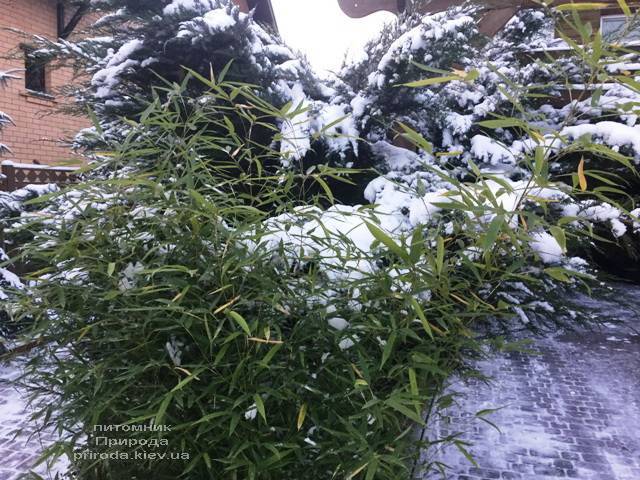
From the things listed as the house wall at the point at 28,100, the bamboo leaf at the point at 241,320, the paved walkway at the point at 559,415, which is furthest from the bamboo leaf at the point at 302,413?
the house wall at the point at 28,100

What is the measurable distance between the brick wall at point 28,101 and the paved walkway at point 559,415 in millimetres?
6207

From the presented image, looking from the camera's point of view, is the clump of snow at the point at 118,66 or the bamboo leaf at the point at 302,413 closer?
the bamboo leaf at the point at 302,413

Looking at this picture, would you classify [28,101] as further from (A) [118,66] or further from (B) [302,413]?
(B) [302,413]

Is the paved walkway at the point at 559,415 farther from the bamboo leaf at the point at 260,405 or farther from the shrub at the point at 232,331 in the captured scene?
the bamboo leaf at the point at 260,405

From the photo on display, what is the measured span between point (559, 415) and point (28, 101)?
306 inches

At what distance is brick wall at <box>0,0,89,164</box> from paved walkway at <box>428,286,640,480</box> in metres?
6.21

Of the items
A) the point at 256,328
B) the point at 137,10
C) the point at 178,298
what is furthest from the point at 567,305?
the point at 137,10

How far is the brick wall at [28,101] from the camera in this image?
696 centimetres

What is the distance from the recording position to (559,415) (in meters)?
2.76

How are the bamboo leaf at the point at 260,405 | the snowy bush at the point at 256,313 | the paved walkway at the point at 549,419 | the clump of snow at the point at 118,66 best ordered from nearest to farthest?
the bamboo leaf at the point at 260,405 < the snowy bush at the point at 256,313 < the paved walkway at the point at 549,419 < the clump of snow at the point at 118,66

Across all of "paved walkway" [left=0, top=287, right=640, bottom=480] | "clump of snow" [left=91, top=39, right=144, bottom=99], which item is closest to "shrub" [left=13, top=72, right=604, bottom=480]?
"paved walkway" [left=0, top=287, right=640, bottom=480]

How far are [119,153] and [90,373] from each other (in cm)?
56

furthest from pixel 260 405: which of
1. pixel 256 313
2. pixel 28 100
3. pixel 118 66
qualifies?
pixel 28 100

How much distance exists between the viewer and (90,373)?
123 centimetres
